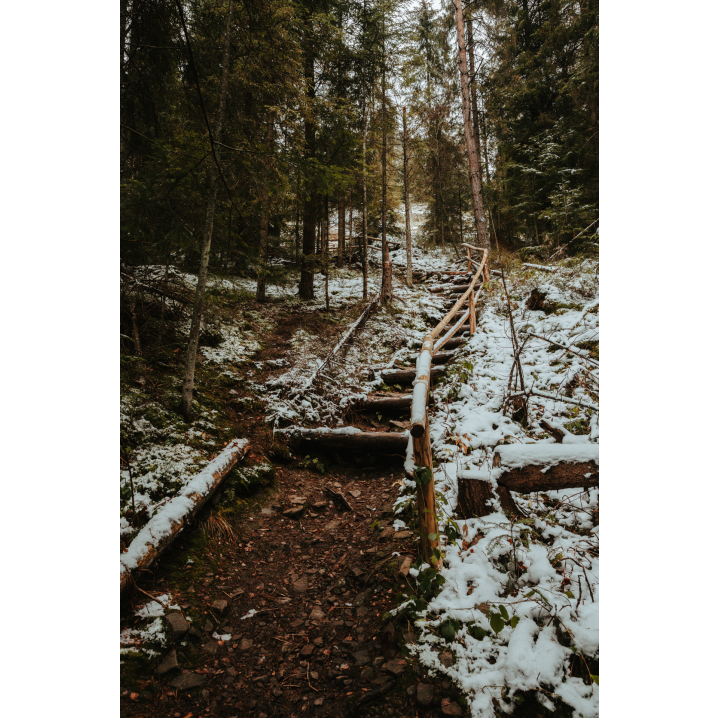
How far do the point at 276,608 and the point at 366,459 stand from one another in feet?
8.04

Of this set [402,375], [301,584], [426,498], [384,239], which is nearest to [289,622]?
[301,584]

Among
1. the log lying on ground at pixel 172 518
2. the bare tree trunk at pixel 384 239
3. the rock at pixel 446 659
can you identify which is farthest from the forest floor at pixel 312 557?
the bare tree trunk at pixel 384 239

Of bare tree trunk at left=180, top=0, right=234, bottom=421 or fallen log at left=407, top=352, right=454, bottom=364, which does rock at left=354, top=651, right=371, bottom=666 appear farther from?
fallen log at left=407, top=352, right=454, bottom=364

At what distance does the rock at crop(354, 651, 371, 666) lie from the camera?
7.84ft

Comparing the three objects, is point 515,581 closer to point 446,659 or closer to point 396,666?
point 446,659

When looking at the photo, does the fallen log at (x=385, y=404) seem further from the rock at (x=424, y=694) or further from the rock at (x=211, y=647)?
the rock at (x=424, y=694)

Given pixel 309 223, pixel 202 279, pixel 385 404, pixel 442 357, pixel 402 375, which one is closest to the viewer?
pixel 202 279

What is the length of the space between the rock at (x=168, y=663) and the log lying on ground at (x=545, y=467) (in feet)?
8.54

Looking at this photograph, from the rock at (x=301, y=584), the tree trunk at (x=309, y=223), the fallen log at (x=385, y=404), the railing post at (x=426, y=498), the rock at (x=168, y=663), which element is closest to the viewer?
the rock at (x=168, y=663)

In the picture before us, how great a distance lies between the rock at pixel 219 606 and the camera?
9.37ft

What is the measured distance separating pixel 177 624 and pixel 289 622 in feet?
2.68

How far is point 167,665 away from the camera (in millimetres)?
2338

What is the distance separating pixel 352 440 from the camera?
203 inches
